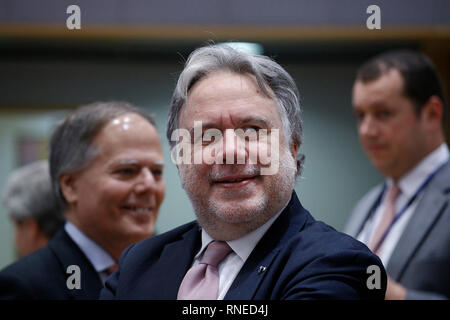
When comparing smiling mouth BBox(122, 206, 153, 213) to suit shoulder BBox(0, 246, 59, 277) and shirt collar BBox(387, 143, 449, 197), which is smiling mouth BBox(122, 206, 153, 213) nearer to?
suit shoulder BBox(0, 246, 59, 277)

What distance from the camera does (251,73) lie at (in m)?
1.07

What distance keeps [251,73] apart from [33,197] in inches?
60.5

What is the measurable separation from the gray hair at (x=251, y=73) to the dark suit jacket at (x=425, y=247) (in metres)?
0.39

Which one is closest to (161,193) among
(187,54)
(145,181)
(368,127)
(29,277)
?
(145,181)

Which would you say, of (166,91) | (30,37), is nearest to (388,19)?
(166,91)

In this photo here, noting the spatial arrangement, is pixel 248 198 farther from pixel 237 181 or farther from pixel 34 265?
pixel 34 265

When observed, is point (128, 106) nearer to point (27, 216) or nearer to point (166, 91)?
point (166, 91)

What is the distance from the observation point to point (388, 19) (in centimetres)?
135

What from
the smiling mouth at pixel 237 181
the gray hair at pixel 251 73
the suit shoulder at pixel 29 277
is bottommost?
the suit shoulder at pixel 29 277

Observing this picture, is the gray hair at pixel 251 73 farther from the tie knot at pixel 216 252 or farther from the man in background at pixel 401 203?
the man in background at pixel 401 203

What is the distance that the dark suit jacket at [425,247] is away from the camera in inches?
56.7

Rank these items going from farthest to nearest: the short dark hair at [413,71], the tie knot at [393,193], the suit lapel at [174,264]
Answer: the short dark hair at [413,71] → the tie knot at [393,193] → the suit lapel at [174,264]

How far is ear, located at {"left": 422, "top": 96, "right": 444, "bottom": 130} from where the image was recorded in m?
1.69

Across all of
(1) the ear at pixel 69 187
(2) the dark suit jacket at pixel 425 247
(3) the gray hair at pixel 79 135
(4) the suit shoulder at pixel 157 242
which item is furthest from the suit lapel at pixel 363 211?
(1) the ear at pixel 69 187
